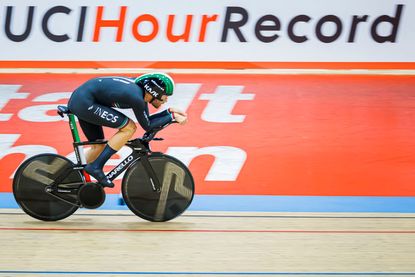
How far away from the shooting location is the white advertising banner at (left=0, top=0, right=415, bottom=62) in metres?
7.62

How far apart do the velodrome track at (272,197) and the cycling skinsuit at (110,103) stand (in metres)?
0.63

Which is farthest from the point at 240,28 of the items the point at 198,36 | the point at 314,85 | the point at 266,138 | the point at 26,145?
the point at 26,145

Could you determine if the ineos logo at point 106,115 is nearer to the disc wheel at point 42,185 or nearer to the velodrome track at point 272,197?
the disc wheel at point 42,185

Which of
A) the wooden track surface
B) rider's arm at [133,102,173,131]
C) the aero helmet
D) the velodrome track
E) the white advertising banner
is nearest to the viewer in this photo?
the wooden track surface

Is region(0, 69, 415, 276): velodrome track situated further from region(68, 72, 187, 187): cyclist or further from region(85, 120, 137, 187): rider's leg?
region(68, 72, 187, 187): cyclist

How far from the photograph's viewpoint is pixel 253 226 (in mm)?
4766

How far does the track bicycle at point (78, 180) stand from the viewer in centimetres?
480

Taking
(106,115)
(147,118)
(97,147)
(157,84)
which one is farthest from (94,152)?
(157,84)

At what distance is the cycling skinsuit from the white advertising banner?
2951mm

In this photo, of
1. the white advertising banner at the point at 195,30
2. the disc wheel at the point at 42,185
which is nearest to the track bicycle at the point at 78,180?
the disc wheel at the point at 42,185

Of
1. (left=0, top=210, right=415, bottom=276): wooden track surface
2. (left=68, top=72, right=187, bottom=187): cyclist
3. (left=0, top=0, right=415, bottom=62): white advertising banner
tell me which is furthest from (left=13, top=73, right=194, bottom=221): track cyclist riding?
(left=0, top=0, right=415, bottom=62): white advertising banner

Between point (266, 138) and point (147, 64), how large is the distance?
1.63 m

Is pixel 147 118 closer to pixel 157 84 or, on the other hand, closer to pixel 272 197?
pixel 157 84

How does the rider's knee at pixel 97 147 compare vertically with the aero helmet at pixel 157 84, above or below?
below
